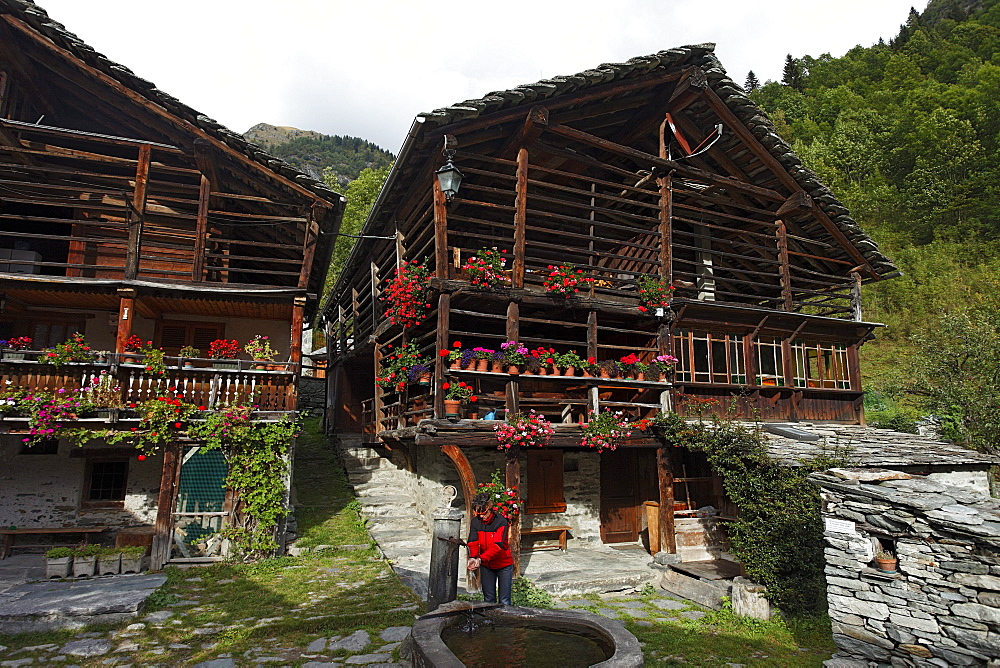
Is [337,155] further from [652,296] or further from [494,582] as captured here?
[494,582]

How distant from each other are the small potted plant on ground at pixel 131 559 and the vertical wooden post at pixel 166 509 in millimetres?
326

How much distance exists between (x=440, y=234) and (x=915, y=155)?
127 feet

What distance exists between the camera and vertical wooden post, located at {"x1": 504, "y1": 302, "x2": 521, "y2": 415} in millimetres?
11023

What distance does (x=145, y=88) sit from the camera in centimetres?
1118

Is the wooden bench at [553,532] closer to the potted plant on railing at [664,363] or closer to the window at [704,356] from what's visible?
the potted plant on railing at [664,363]

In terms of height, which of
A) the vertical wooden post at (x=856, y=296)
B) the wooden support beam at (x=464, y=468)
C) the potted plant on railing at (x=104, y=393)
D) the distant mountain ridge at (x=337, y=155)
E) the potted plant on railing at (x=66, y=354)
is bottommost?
the wooden support beam at (x=464, y=468)

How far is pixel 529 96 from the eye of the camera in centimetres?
1128

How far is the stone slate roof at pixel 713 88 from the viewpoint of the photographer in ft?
35.2

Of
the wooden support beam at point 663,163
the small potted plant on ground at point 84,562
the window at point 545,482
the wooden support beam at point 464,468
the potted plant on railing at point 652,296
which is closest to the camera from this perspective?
the small potted plant on ground at point 84,562

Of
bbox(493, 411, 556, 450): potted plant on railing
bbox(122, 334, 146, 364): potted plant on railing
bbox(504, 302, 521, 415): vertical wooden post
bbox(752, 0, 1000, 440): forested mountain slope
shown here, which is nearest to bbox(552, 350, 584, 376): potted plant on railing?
bbox(504, 302, 521, 415): vertical wooden post

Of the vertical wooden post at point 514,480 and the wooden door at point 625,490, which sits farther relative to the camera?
the wooden door at point 625,490

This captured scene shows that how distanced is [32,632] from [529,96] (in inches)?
435

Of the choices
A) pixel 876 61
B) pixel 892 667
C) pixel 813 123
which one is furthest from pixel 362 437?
pixel 876 61


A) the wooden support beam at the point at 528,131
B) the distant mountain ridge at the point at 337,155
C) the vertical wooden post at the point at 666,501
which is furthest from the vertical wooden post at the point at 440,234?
the distant mountain ridge at the point at 337,155
